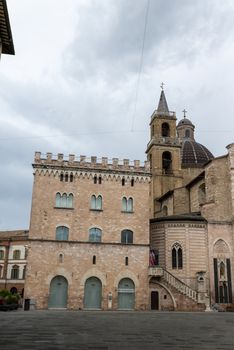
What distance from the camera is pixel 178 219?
4016 cm

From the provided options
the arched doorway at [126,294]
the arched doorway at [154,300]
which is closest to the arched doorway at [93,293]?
the arched doorway at [126,294]

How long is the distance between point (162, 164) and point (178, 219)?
2152 centimetres

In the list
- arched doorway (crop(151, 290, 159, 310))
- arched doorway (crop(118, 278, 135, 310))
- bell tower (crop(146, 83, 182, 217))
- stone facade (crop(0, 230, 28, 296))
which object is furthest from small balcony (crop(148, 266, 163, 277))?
stone facade (crop(0, 230, 28, 296))

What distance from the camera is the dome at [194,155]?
6536cm

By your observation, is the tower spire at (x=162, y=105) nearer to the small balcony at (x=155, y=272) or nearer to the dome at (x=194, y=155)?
the dome at (x=194, y=155)

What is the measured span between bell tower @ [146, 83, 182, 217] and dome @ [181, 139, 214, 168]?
14.6 feet

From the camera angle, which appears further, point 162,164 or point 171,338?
point 162,164

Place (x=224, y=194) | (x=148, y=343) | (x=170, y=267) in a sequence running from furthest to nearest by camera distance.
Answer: (x=224, y=194)
(x=170, y=267)
(x=148, y=343)

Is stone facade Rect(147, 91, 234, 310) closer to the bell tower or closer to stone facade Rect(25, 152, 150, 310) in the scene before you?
stone facade Rect(25, 152, 150, 310)

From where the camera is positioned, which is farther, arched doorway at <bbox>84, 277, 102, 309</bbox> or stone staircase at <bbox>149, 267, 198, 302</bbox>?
arched doorway at <bbox>84, 277, 102, 309</bbox>

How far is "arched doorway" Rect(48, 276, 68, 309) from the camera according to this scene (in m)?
36.2

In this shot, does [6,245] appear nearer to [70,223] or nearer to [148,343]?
[70,223]

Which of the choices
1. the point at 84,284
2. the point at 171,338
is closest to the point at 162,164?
the point at 84,284

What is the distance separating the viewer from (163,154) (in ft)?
200
